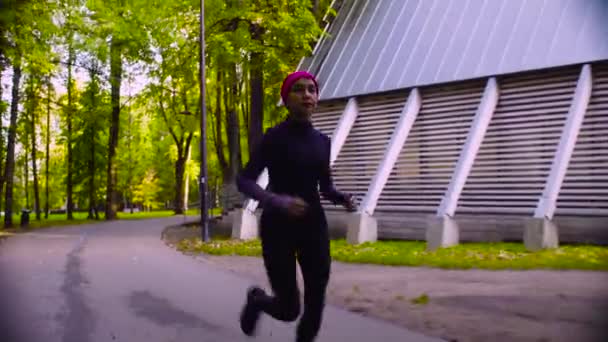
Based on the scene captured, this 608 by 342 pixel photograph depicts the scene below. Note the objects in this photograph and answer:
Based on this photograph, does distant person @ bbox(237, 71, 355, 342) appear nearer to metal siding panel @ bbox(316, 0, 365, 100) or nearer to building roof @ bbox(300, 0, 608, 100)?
building roof @ bbox(300, 0, 608, 100)

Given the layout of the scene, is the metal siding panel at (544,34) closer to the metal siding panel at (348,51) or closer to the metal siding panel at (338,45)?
the metal siding panel at (348,51)

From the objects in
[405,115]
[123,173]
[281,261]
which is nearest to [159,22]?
[405,115]

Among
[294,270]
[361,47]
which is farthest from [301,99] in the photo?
[361,47]

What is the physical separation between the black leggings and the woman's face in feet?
2.60

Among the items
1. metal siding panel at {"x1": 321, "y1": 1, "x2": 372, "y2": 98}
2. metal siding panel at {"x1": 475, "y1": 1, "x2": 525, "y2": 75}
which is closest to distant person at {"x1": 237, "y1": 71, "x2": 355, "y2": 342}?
metal siding panel at {"x1": 475, "y1": 1, "x2": 525, "y2": 75}

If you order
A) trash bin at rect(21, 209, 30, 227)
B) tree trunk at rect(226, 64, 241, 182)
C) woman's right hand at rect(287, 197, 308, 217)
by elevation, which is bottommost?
trash bin at rect(21, 209, 30, 227)

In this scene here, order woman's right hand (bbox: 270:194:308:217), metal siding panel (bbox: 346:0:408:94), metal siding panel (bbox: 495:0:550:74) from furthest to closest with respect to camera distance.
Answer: metal siding panel (bbox: 346:0:408:94), metal siding panel (bbox: 495:0:550:74), woman's right hand (bbox: 270:194:308:217)

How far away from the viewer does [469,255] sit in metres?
10.8

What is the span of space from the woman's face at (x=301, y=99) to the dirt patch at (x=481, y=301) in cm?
237

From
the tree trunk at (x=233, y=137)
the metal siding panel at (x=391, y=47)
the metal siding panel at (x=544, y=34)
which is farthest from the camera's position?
the tree trunk at (x=233, y=137)

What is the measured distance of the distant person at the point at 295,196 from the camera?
3.94 meters

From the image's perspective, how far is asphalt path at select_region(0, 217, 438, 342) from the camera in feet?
16.8

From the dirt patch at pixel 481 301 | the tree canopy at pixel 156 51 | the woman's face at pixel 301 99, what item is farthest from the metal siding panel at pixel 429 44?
the woman's face at pixel 301 99

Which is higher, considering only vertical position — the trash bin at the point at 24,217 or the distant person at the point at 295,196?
the distant person at the point at 295,196
